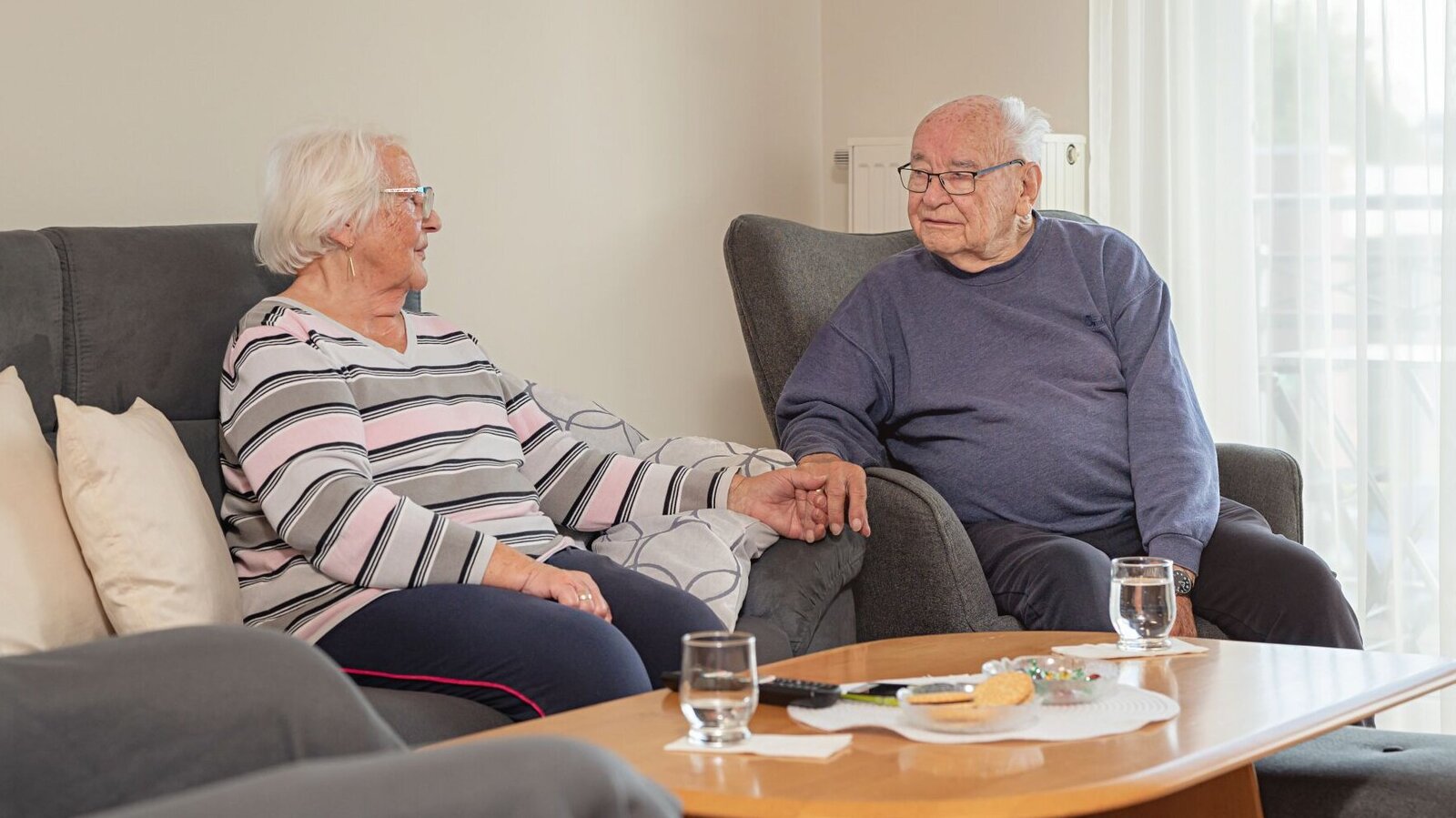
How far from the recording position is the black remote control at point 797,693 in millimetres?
1452

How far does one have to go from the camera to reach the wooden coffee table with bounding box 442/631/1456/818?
115cm

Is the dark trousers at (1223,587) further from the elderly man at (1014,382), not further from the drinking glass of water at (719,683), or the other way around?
the drinking glass of water at (719,683)

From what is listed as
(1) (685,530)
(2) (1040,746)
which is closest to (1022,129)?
(1) (685,530)

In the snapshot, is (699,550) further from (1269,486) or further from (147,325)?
(1269,486)

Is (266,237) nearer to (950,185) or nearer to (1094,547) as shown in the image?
(950,185)

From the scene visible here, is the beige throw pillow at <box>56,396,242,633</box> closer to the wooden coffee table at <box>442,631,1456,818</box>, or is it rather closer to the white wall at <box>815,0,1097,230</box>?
the wooden coffee table at <box>442,631,1456,818</box>

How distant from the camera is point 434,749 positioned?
0.68 metres

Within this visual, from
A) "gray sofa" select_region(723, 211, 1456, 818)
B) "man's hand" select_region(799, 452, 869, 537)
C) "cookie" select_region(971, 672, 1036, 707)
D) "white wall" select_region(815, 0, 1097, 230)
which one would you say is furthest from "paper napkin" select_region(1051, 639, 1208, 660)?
"white wall" select_region(815, 0, 1097, 230)

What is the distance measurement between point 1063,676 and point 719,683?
0.39 meters

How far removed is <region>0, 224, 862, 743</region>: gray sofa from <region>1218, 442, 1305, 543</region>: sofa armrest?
37.8 inches

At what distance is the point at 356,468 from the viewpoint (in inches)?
77.7

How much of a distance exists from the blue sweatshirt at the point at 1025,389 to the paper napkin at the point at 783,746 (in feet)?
4.25

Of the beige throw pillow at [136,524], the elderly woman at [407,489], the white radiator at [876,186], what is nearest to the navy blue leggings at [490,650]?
the elderly woman at [407,489]

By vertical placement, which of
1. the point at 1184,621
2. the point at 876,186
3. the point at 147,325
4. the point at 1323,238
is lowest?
the point at 1184,621
